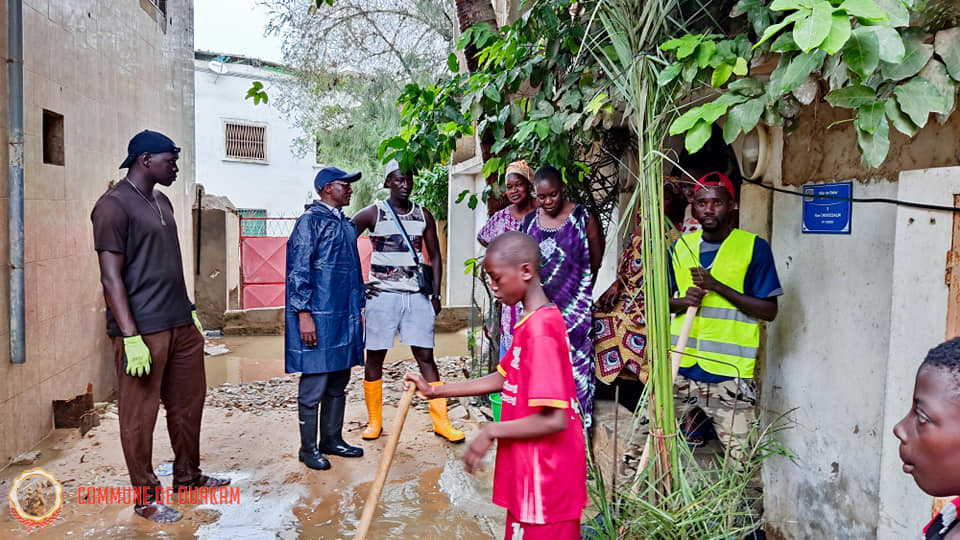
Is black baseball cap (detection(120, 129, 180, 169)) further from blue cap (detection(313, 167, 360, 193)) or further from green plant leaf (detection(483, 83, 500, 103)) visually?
green plant leaf (detection(483, 83, 500, 103))

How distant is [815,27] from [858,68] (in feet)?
0.69

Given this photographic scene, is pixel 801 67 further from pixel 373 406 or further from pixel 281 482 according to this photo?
pixel 373 406

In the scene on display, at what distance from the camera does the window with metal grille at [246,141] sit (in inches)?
790

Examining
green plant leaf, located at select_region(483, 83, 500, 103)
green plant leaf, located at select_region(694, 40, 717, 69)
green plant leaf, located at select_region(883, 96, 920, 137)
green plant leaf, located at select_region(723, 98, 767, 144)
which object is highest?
green plant leaf, located at select_region(483, 83, 500, 103)

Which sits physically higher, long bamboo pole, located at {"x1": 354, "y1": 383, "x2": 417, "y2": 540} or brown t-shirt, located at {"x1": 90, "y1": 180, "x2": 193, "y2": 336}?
brown t-shirt, located at {"x1": 90, "y1": 180, "x2": 193, "y2": 336}

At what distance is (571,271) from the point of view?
3.67 metres

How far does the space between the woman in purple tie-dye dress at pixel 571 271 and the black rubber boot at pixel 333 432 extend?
1.61 meters

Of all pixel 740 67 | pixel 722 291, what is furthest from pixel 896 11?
pixel 722 291

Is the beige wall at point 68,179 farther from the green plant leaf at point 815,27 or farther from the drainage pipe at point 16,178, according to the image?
the green plant leaf at point 815,27

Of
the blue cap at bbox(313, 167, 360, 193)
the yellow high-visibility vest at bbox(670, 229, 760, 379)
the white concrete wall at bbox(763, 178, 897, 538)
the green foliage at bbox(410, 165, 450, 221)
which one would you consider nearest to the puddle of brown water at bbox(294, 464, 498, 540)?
the yellow high-visibility vest at bbox(670, 229, 760, 379)

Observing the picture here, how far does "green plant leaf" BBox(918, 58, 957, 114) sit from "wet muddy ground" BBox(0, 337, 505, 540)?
8.65ft

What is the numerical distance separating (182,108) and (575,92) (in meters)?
6.46

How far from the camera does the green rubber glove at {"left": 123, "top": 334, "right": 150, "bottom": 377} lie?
3291mm

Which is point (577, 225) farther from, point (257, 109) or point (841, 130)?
point (257, 109)
